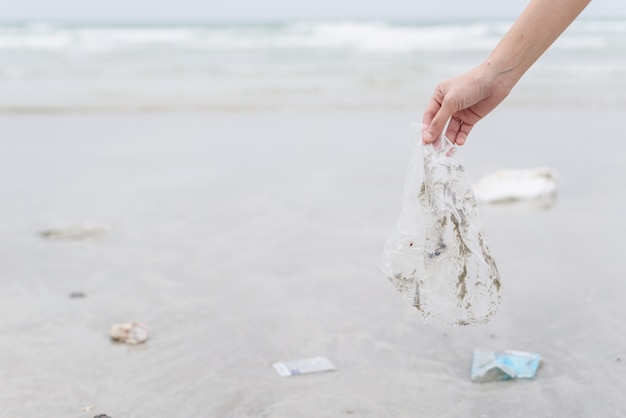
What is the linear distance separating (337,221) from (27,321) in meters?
2.27

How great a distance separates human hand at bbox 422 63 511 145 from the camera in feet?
7.20

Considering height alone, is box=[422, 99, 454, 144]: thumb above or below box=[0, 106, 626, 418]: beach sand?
above

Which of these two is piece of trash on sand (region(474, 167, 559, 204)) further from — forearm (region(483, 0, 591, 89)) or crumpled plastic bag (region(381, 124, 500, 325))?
forearm (region(483, 0, 591, 89))

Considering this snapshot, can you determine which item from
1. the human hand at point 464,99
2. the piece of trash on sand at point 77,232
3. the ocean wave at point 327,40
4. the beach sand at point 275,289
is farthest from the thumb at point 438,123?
the ocean wave at point 327,40

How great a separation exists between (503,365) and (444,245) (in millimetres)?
736

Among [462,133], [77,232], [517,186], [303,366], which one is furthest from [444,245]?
[517,186]

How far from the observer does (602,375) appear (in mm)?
2930

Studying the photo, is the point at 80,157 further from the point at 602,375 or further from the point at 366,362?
the point at 602,375

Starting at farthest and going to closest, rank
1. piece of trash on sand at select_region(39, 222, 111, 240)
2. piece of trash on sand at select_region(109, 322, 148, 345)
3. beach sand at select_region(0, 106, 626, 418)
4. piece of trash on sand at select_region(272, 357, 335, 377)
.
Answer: piece of trash on sand at select_region(39, 222, 111, 240)
piece of trash on sand at select_region(109, 322, 148, 345)
piece of trash on sand at select_region(272, 357, 335, 377)
beach sand at select_region(0, 106, 626, 418)

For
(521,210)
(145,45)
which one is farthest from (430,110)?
(145,45)

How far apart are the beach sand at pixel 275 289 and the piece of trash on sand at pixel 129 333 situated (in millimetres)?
51

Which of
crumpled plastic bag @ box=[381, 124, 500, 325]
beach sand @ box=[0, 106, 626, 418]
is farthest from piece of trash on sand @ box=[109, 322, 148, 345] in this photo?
crumpled plastic bag @ box=[381, 124, 500, 325]

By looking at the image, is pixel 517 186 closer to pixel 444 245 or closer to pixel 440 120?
pixel 444 245

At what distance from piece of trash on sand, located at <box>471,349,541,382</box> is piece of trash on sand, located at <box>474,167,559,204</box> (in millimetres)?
2479
